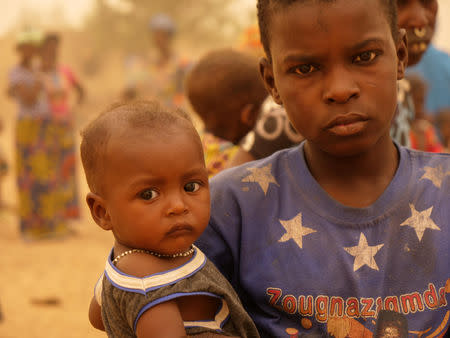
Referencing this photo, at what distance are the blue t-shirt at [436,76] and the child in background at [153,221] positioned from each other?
637 centimetres

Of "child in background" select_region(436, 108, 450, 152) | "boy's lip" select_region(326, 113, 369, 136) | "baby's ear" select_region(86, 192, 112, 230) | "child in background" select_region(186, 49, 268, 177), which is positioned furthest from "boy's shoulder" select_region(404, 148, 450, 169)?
"child in background" select_region(436, 108, 450, 152)

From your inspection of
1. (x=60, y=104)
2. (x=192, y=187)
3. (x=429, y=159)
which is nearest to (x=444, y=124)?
(x=60, y=104)

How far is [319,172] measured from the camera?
196 centimetres

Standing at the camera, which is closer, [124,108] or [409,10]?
[124,108]

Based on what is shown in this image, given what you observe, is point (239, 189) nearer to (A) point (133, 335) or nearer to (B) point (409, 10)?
(A) point (133, 335)

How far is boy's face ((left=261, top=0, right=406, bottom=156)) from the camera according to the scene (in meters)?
1.70

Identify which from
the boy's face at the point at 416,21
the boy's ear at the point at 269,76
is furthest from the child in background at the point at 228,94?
the boy's ear at the point at 269,76

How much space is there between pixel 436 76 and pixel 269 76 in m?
6.15

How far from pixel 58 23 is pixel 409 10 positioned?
49387mm

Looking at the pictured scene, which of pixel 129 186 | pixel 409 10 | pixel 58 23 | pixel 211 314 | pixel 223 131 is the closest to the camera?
pixel 129 186

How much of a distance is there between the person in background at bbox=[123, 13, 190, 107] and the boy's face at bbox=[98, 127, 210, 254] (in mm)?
7348

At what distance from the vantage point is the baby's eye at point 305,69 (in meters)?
1.75

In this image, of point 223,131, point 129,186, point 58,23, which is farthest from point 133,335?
point 58,23

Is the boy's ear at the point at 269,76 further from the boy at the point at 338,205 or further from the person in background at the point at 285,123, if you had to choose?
the person in background at the point at 285,123
